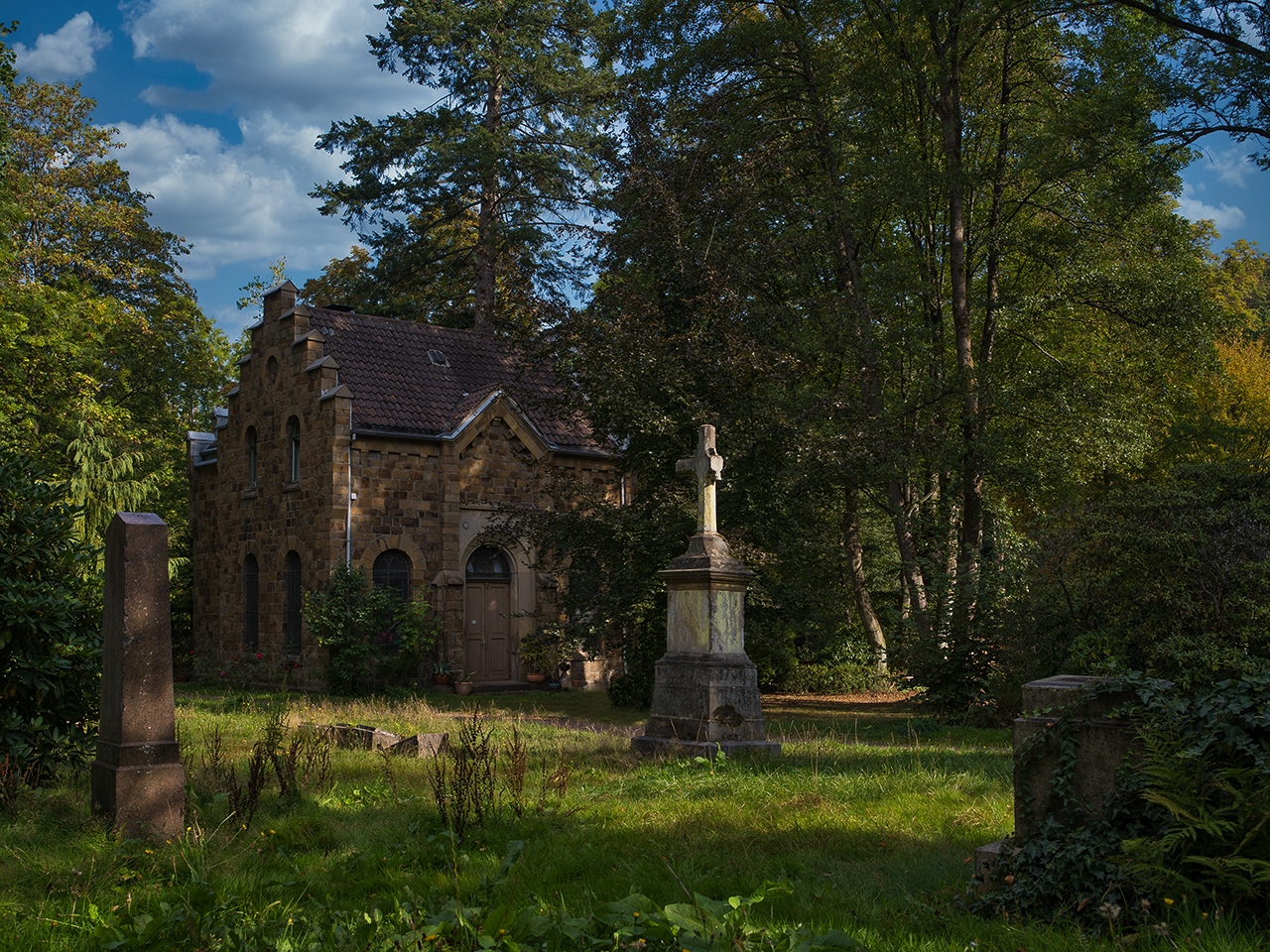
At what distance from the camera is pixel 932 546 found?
1820cm

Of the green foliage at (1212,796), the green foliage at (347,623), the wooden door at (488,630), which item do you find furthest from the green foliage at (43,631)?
the wooden door at (488,630)

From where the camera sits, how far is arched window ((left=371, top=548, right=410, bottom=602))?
66.2 ft

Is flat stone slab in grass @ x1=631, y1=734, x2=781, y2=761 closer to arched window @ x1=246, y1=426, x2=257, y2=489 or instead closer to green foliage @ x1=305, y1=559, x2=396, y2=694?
green foliage @ x1=305, y1=559, x2=396, y2=694

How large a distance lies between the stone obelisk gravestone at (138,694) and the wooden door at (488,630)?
14.7 m

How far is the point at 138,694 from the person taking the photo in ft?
20.1

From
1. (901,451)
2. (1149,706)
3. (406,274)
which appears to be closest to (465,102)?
(406,274)

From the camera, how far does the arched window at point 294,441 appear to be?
68.8 ft

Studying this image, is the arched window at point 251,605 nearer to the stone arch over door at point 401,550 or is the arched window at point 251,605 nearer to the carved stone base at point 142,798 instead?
the stone arch over door at point 401,550

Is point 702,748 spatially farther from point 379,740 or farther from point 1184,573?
point 1184,573

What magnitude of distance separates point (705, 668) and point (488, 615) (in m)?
12.5

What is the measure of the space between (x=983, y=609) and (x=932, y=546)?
4.65m

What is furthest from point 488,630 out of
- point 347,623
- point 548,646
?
point 548,646

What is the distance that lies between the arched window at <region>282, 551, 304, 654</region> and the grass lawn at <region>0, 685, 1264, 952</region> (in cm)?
1195

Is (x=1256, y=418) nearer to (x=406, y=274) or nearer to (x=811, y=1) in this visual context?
(x=811, y=1)
